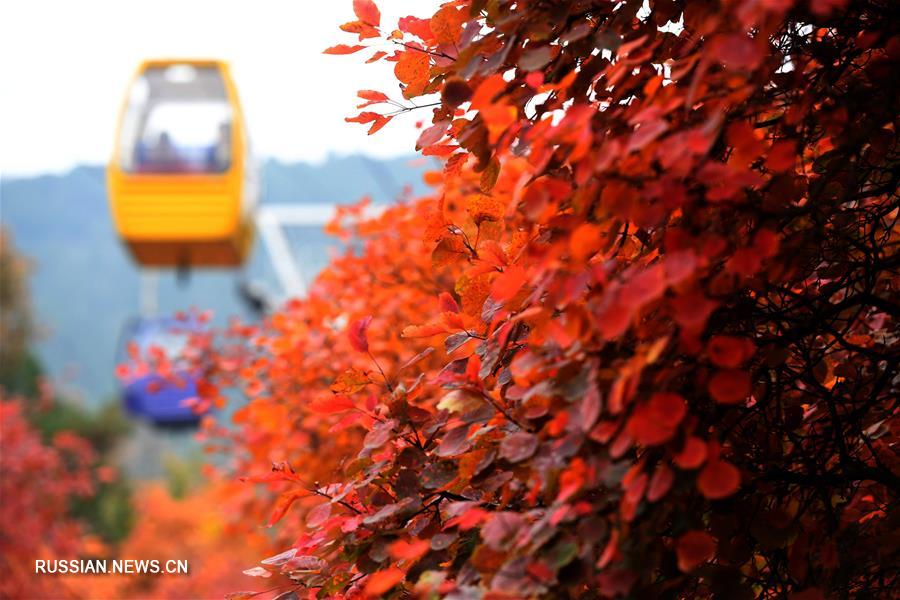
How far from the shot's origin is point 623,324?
1082 millimetres

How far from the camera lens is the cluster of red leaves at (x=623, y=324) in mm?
1190

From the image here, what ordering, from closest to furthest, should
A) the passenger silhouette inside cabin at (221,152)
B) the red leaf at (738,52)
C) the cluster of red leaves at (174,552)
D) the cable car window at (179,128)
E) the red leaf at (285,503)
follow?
the red leaf at (738,52) < the red leaf at (285,503) < the cluster of red leaves at (174,552) < the cable car window at (179,128) < the passenger silhouette inside cabin at (221,152)

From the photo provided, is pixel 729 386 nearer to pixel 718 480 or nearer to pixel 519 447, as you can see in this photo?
pixel 718 480

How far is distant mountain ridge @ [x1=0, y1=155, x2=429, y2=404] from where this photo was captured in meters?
52.0

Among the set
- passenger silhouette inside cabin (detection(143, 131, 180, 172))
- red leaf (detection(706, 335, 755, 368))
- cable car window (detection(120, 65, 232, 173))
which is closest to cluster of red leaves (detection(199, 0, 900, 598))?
red leaf (detection(706, 335, 755, 368))

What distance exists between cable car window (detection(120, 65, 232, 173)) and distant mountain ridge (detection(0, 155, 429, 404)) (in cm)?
3142

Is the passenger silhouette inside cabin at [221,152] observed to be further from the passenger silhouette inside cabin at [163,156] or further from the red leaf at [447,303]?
the red leaf at [447,303]

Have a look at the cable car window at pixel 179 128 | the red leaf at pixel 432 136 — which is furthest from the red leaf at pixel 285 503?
the cable car window at pixel 179 128

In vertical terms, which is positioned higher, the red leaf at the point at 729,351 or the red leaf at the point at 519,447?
the red leaf at the point at 729,351

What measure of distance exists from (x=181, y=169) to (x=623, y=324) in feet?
50.4

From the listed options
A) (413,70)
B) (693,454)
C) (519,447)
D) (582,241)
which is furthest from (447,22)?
(693,454)

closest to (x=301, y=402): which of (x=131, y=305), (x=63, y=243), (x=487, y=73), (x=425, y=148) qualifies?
(x=425, y=148)

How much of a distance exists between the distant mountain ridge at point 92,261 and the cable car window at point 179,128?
31.4 meters

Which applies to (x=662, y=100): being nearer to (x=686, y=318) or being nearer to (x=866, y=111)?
(x=686, y=318)
